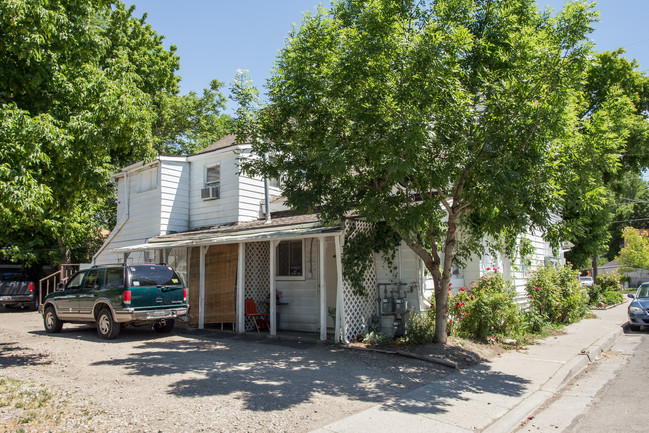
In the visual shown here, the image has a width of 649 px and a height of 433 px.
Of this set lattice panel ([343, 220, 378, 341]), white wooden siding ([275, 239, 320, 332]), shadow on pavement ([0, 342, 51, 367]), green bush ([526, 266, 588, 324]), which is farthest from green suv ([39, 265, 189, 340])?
green bush ([526, 266, 588, 324])

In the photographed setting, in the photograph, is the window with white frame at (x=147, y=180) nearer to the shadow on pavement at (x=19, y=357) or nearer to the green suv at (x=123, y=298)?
the green suv at (x=123, y=298)

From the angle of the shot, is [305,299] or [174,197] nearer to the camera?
[305,299]

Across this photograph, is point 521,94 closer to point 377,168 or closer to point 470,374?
point 377,168

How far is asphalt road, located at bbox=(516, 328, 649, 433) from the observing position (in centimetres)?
573

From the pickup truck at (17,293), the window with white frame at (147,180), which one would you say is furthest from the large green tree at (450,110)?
the pickup truck at (17,293)

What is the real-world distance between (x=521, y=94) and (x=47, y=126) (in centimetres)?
831

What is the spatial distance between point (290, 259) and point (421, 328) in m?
4.64

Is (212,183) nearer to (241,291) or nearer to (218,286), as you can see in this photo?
(218,286)

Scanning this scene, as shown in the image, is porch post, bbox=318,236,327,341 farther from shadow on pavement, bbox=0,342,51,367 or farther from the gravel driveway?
shadow on pavement, bbox=0,342,51,367

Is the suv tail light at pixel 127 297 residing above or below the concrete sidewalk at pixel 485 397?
above

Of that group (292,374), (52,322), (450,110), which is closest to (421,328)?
(292,374)

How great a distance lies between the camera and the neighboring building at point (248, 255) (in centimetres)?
1095

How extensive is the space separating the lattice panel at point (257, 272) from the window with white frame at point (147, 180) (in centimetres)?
512

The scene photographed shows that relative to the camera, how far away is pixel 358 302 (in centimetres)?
1088
